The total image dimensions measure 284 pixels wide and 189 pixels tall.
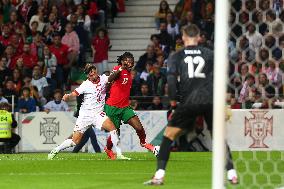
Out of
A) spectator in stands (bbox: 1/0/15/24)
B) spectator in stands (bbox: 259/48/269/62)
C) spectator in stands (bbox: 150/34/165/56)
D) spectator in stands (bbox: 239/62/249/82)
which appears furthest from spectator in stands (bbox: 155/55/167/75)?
spectator in stands (bbox: 239/62/249/82)

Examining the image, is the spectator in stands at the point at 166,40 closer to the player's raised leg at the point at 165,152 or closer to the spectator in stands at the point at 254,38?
the spectator in stands at the point at 254,38

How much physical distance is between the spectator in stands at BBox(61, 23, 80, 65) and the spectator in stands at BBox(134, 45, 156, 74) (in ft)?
5.97

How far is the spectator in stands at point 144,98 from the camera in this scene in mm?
24688

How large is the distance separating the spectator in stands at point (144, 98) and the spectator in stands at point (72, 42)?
291 centimetres

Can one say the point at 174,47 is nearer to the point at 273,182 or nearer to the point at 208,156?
the point at 208,156

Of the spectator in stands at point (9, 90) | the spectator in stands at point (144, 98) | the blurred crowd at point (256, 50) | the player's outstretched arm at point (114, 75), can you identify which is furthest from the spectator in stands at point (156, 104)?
the blurred crowd at point (256, 50)

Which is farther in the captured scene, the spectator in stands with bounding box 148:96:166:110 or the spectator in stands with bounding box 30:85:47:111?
the spectator in stands with bounding box 30:85:47:111

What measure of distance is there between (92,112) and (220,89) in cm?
904

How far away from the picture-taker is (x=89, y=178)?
14250 mm

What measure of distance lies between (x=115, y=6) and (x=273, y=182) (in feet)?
52.7

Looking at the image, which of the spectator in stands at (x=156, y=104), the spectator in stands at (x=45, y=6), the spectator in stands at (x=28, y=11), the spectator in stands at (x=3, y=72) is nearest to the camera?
the spectator in stands at (x=156, y=104)

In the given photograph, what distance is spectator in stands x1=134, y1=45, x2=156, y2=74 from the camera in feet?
85.6

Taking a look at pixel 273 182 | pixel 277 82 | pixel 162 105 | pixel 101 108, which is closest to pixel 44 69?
pixel 162 105

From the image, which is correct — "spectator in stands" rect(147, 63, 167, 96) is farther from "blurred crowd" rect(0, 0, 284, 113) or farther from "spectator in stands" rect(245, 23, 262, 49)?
"spectator in stands" rect(245, 23, 262, 49)
